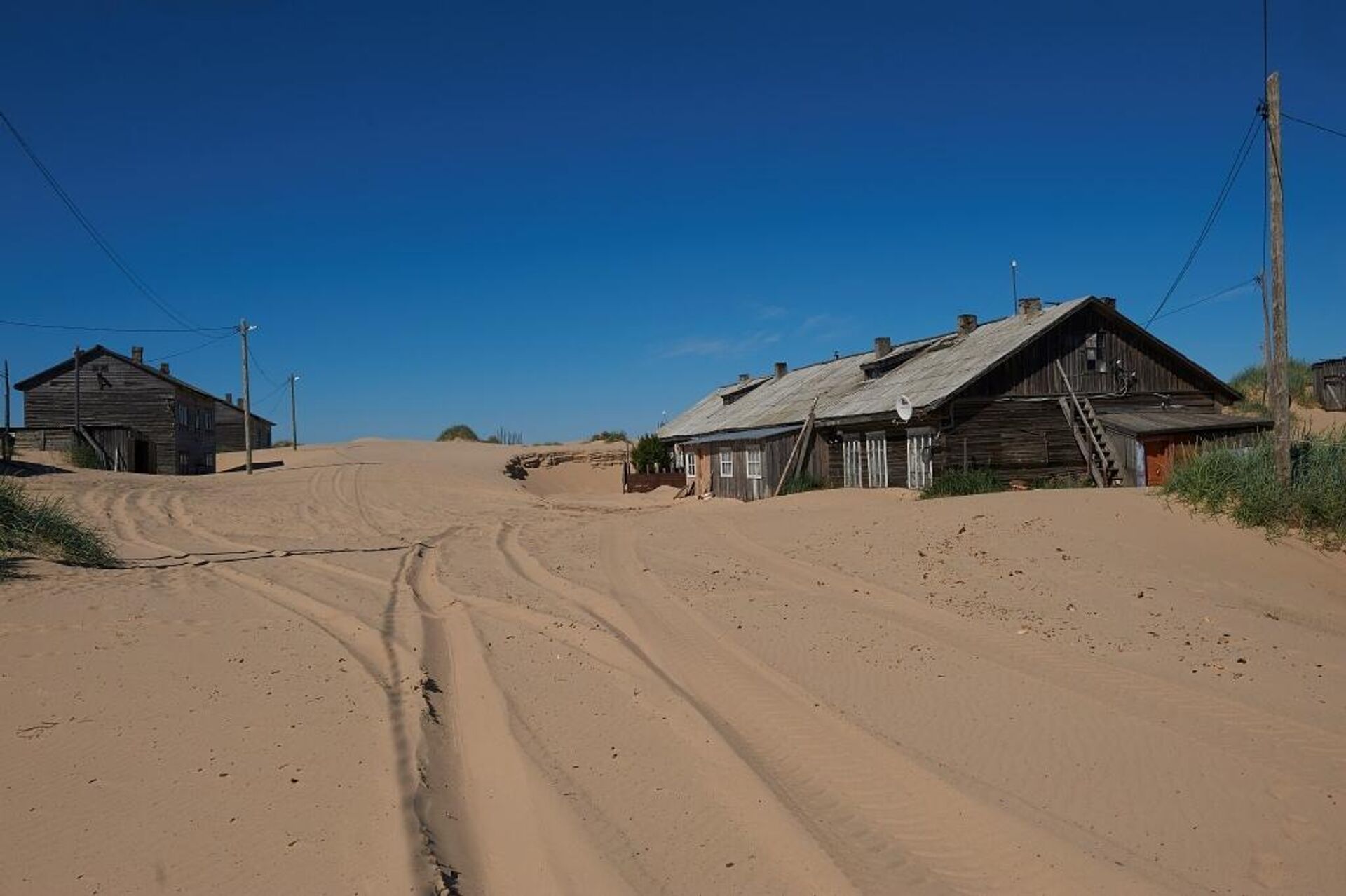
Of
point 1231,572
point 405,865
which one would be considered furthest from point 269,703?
point 1231,572

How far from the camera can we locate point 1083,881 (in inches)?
178

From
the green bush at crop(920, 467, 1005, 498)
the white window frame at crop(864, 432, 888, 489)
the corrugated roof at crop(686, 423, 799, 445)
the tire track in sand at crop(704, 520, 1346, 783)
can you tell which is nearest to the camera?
the tire track in sand at crop(704, 520, 1346, 783)

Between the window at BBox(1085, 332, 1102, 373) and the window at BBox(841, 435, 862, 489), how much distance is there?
644 cm

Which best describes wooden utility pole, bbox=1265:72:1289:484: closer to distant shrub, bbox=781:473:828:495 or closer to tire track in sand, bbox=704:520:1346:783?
tire track in sand, bbox=704:520:1346:783

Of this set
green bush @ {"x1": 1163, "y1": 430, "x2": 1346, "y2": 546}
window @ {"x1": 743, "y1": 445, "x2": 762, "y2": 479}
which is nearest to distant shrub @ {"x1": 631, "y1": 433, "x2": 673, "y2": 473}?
window @ {"x1": 743, "y1": 445, "x2": 762, "y2": 479}

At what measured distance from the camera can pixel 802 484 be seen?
28.0m

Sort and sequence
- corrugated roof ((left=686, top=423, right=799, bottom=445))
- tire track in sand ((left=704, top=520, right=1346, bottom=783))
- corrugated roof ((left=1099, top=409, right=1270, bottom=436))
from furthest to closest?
corrugated roof ((left=686, top=423, right=799, bottom=445))
corrugated roof ((left=1099, top=409, right=1270, bottom=436))
tire track in sand ((left=704, top=520, right=1346, bottom=783))

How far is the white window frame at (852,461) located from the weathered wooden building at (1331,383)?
2605 cm

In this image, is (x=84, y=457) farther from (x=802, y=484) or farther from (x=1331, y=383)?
(x=1331, y=383)

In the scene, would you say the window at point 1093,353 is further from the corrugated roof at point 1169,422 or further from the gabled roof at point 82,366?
the gabled roof at point 82,366

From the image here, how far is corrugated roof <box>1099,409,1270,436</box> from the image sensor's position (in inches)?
917

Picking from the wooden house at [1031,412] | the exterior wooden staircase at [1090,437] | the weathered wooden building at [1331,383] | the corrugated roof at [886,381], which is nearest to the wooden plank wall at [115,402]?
the corrugated roof at [886,381]

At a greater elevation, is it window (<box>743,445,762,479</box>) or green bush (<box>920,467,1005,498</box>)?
window (<box>743,445,762,479</box>)

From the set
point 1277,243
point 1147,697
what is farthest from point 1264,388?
point 1147,697
